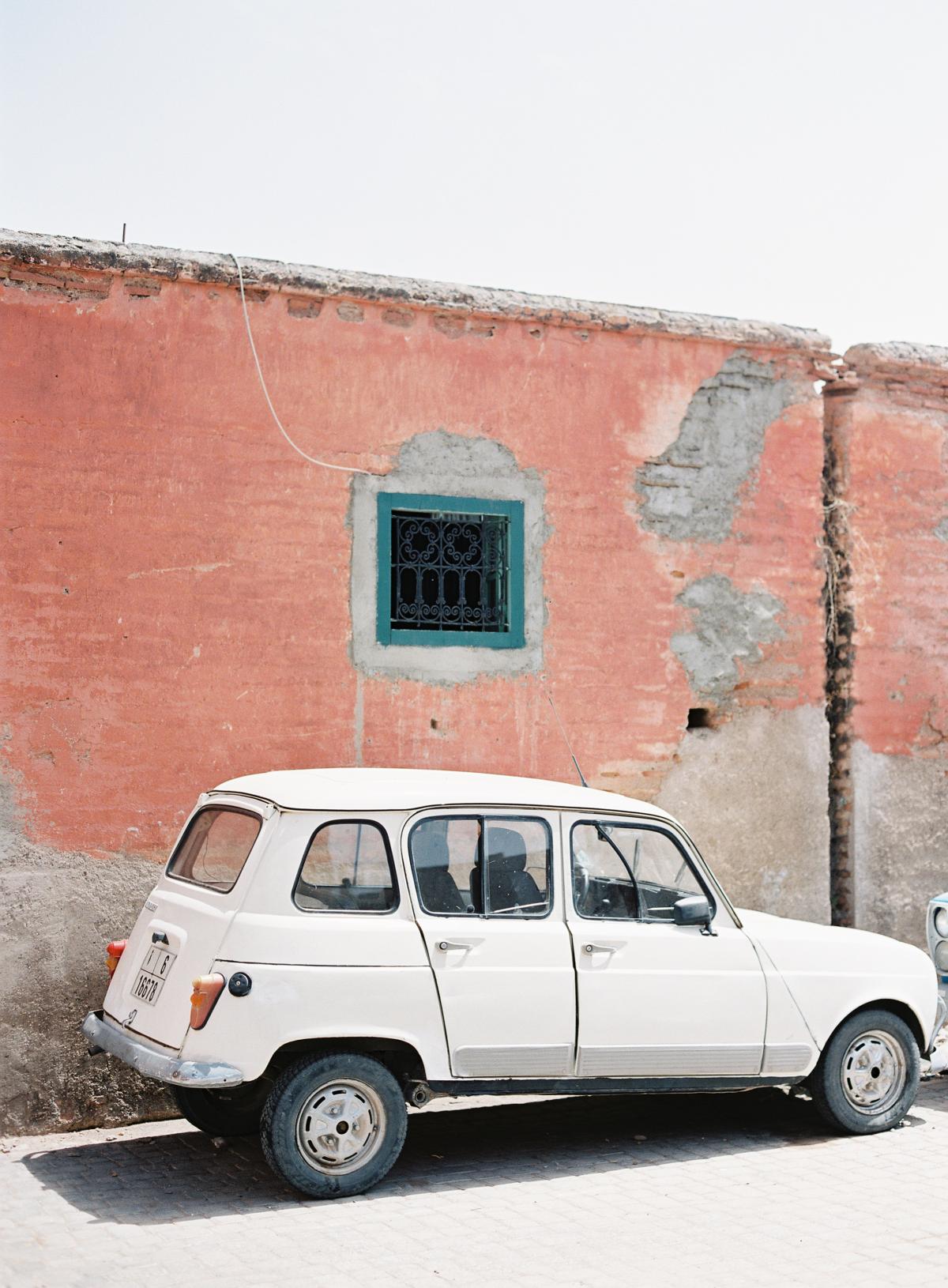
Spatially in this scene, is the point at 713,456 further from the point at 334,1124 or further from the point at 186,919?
the point at 334,1124

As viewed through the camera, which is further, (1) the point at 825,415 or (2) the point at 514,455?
(1) the point at 825,415

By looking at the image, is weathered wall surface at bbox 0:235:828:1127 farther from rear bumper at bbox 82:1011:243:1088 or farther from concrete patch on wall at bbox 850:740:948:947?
rear bumper at bbox 82:1011:243:1088

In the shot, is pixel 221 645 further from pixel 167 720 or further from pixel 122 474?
pixel 122 474

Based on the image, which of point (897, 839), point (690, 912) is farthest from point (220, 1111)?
point (897, 839)

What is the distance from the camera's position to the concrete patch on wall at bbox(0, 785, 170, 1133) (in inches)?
275

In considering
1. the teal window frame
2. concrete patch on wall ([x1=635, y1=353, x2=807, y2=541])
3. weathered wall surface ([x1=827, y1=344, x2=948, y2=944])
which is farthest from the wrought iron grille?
weathered wall surface ([x1=827, y1=344, x2=948, y2=944])

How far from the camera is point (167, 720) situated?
7395 millimetres

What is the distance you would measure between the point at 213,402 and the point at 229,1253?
14.5 feet

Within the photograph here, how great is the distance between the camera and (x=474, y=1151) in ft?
21.0

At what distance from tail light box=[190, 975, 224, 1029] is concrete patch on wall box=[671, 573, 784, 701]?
13.1ft

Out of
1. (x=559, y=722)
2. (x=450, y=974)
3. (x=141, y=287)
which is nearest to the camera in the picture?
(x=450, y=974)

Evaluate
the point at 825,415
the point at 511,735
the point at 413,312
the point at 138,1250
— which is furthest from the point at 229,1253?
the point at 825,415

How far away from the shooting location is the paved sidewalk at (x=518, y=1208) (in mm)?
4793

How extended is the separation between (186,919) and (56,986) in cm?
165
